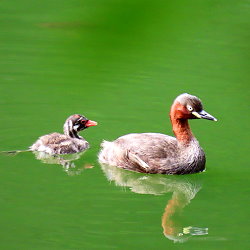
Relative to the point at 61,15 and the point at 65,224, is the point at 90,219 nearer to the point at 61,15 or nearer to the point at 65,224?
the point at 65,224

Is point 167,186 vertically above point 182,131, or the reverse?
point 182,131

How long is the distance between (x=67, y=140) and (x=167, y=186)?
1.49m

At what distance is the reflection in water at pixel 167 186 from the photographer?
491cm

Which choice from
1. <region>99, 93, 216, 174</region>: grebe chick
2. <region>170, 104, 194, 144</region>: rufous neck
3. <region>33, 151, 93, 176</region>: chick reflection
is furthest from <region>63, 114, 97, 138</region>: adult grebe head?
<region>170, 104, 194, 144</region>: rufous neck

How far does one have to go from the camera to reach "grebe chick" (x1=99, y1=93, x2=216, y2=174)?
6152 millimetres

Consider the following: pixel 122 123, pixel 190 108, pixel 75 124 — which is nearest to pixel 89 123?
pixel 75 124

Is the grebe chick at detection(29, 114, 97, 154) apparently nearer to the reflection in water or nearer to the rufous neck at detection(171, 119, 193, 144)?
the reflection in water

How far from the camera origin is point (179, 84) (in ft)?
29.3

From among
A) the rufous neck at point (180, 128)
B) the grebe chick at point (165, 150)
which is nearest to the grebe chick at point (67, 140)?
the grebe chick at point (165, 150)

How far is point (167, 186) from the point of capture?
5871mm

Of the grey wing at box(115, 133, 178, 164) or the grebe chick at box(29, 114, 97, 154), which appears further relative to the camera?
the grebe chick at box(29, 114, 97, 154)

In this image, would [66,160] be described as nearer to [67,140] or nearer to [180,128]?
[67,140]

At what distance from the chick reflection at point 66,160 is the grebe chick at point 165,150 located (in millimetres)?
344

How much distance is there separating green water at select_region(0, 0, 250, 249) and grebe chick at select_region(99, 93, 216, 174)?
0.41ft
